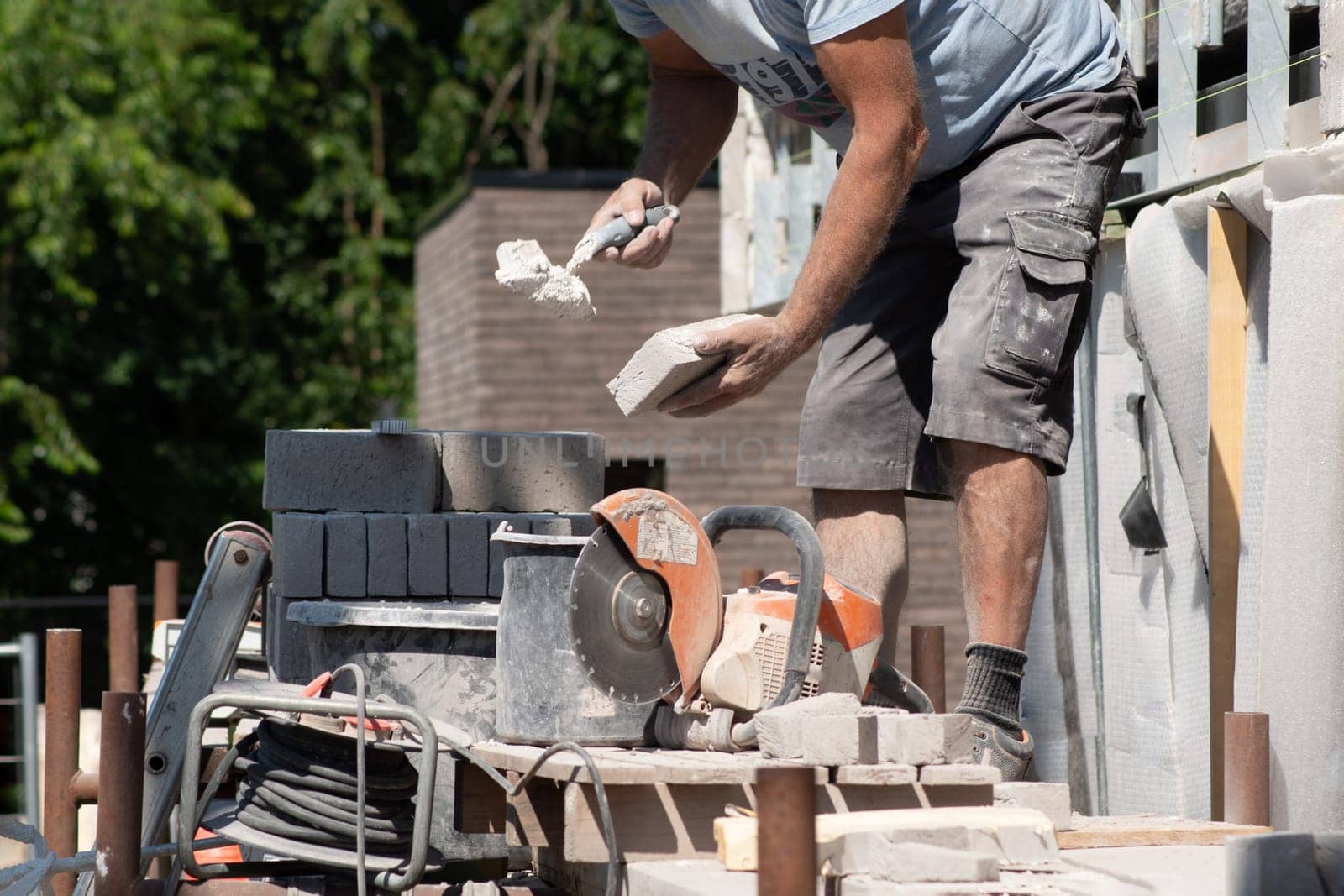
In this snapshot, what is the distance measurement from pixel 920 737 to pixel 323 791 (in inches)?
41.0

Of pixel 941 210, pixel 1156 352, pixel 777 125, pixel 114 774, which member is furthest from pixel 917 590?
pixel 114 774

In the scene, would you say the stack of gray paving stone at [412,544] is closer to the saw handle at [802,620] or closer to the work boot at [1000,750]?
the saw handle at [802,620]

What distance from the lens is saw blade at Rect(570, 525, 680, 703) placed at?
2430mm

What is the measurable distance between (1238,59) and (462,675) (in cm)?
241

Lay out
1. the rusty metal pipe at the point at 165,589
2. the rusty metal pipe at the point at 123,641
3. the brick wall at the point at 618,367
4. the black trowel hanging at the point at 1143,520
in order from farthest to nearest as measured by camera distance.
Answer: the brick wall at the point at 618,367 < the rusty metal pipe at the point at 165,589 < the rusty metal pipe at the point at 123,641 < the black trowel hanging at the point at 1143,520

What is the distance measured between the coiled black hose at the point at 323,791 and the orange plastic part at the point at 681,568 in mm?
526

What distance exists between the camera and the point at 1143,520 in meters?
3.71

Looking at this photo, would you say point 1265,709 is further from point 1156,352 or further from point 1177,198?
point 1177,198

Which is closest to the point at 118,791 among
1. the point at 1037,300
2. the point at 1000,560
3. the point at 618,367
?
the point at 1000,560

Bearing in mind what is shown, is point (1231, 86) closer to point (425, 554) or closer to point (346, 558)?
point (425, 554)

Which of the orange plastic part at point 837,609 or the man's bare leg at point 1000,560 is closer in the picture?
the orange plastic part at point 837,609

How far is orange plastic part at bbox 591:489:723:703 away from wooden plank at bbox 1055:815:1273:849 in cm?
65

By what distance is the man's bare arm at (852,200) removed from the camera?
103 inches

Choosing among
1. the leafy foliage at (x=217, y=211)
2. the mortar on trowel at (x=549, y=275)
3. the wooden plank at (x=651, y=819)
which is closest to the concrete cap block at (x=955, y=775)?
the wooden plank at (x=651, y=819)
